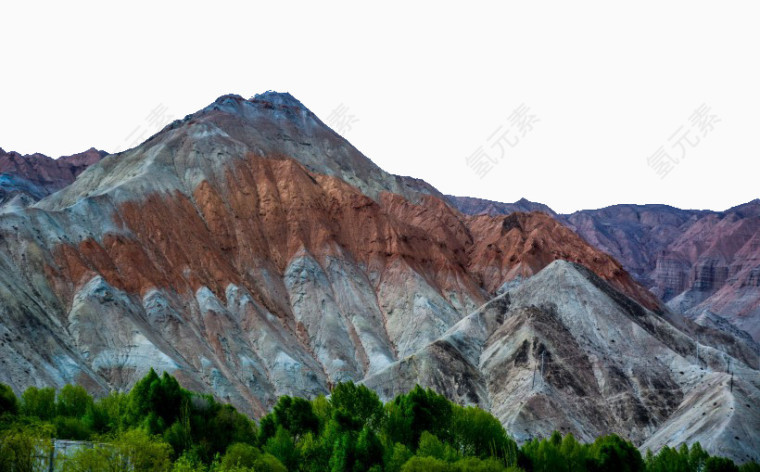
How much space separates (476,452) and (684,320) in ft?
292

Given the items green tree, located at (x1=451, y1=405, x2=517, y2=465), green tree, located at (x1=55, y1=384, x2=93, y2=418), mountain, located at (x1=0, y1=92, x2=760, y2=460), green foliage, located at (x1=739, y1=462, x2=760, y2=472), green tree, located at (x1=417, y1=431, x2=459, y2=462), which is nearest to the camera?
green tree, located at (x1=417, y1=431, x2=459, y2=462)

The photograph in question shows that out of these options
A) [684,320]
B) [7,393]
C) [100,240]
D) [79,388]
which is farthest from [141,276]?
[684,320]

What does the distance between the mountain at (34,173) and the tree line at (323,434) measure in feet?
327

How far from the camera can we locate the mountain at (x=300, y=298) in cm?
8550

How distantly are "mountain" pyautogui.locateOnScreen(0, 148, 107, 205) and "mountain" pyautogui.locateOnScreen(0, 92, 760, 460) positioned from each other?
3089 cm

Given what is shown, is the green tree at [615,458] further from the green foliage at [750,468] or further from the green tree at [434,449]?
the green tree at [434,449]

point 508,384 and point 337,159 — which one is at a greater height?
point 337,159

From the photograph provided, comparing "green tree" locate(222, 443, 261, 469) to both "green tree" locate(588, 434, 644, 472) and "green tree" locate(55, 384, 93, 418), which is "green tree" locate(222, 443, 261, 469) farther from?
"green tree" locate(588, 434, 644, 472)

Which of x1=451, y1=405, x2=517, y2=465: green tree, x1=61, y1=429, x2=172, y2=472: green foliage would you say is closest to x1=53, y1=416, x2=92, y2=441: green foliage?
x1=61, y1=429, x2=172, y2=472: green foliage

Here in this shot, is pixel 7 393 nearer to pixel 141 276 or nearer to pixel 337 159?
pixel 141 276

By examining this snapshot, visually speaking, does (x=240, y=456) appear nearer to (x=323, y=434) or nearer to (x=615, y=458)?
(x=323, y=434)

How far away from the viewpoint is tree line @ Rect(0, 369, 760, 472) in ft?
168

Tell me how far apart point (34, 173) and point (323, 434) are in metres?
133

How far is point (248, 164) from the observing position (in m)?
132
